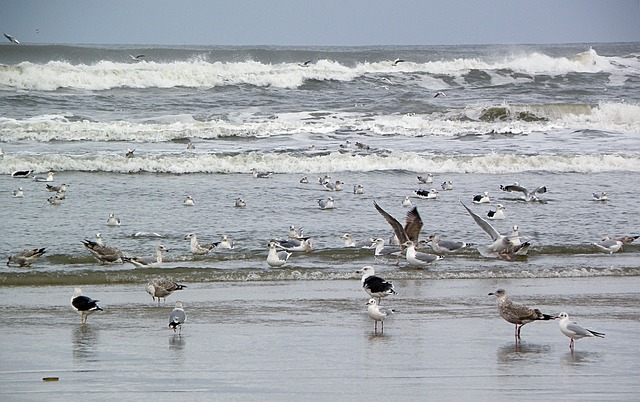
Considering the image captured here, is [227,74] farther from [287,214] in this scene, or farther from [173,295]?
[173,295]

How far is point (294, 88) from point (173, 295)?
92.6ft

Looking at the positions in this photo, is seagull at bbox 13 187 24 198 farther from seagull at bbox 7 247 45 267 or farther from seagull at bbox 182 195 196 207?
seagull at bbox 7 247 45 267

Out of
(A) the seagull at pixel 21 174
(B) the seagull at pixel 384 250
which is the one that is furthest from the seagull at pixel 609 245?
(A) the seagull at pixel 21 174

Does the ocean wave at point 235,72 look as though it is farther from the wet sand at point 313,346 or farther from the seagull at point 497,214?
the wet sand at point 313,346

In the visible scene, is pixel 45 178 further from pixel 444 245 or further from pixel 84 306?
pixel 84 306

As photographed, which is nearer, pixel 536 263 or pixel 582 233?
pixel 536 263

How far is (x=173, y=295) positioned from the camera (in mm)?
9773

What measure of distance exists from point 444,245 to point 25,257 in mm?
4925

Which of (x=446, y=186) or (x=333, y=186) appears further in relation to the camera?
(x=446, y=186)

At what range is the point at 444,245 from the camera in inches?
469

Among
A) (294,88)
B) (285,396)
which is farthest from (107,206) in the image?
(294,88)

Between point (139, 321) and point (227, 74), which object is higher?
point (227, 74)

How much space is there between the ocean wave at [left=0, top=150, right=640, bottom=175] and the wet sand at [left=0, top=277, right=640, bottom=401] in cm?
953

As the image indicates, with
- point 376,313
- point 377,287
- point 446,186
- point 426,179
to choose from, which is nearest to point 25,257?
point 377,287
